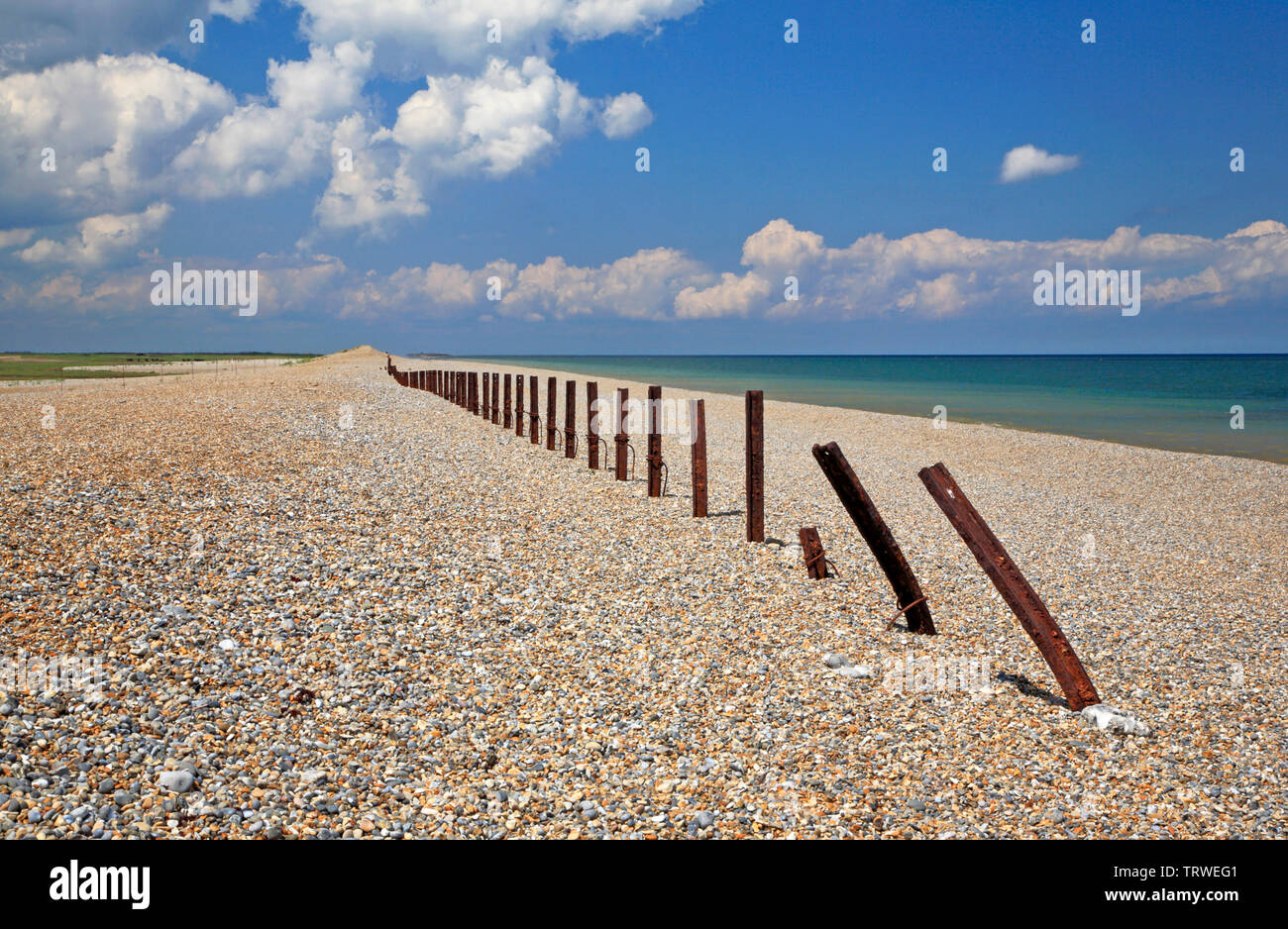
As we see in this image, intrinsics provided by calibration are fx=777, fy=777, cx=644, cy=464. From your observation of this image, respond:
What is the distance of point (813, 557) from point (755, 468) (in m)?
1.52

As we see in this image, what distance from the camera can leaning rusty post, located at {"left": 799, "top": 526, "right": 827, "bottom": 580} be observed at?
29.8ft

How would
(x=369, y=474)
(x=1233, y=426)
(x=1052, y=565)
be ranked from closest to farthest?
(x=1052, y=565) → (x=369, y=474) → (x=1233, y=426)

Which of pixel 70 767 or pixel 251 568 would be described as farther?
pixel 251 568

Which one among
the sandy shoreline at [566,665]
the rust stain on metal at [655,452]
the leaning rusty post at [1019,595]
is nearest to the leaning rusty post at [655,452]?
the rust stain on metal at [655,452]

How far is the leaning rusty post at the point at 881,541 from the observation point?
7703 mm

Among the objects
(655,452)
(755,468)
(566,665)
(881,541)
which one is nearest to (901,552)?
(881,541)

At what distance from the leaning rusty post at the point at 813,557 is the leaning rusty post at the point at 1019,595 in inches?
90.6

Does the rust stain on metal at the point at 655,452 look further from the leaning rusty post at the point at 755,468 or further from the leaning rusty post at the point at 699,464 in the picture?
the leaning rusty post at the point at 755,468

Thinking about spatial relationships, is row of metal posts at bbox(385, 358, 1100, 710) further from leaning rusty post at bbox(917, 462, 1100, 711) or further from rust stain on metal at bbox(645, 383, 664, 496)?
rust stain on metal at bbox(645, 383, 664, 496)

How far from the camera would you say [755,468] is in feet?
33.1
